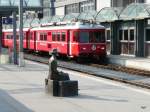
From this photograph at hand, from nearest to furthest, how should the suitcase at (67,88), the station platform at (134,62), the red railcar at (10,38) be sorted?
the suitcase at (67,88) → the station platform at (134,62) → the red railcar at (10,38)

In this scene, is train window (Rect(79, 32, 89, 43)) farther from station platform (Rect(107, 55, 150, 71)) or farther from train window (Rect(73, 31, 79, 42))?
station platform (Rect(107, 55, 150, 71))

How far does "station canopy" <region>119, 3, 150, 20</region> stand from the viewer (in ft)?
125

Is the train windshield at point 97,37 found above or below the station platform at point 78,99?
above

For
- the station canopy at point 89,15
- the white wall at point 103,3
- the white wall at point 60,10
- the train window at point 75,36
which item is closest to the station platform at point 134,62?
the train window at point 75,36

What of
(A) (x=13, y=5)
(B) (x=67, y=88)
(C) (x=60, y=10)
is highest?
(A) (x=13, y=5)

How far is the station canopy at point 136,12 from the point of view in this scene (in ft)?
125

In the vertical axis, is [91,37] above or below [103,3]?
below

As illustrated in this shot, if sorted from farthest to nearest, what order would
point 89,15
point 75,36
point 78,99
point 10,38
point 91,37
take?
point 10,38
point 89,15
point 91,37
point 75,36
point 78,99

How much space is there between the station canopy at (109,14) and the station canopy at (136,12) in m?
0.98

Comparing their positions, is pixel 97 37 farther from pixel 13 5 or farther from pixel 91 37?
pixel 13 5

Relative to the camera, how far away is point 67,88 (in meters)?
17.1

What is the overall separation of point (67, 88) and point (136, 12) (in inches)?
917

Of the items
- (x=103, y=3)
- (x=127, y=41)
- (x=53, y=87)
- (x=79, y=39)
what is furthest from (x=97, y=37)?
(x=53, y=87)

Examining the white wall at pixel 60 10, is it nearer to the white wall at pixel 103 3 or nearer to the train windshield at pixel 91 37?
the white wall at pixel 103 3
